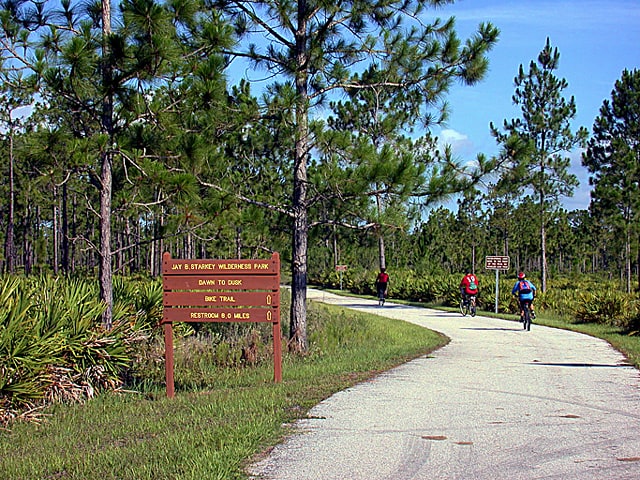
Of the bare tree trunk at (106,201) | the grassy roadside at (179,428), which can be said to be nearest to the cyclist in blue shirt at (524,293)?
the grassy roadside at (179,428)

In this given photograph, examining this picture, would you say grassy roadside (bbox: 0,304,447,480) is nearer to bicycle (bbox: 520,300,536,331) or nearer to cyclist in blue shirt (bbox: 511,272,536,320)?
bicycle (bbox: 520,300,536,331)

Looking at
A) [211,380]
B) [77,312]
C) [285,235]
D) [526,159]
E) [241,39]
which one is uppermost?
[241,39]

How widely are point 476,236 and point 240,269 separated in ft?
146

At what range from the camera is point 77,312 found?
10.5 metres

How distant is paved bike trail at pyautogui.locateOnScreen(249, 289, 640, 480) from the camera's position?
585 cm

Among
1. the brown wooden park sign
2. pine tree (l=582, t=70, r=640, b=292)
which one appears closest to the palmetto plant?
the brown wooden park sign

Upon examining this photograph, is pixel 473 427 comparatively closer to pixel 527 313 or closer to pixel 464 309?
pixel 527 313

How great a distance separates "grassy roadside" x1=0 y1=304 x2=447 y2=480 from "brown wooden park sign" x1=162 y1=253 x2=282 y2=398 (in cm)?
98

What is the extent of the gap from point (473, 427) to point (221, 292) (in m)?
4.32

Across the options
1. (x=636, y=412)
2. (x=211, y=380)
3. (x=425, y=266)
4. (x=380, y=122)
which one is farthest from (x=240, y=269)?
(x=425, y=266)

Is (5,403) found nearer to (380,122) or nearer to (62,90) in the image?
(62,90)

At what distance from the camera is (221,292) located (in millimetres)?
10367

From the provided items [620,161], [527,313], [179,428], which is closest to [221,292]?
[179,428]

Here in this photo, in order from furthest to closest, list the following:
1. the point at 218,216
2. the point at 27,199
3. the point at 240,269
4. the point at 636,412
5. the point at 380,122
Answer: the point at 27,199, the point at 380,122, the point at 218,216, the point at 240,269, the point at 636,412
